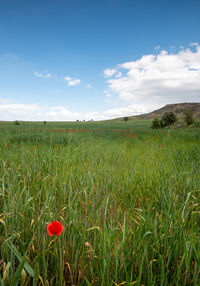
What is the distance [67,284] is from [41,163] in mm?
1975

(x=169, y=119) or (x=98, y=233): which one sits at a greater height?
(x=169, y=119)

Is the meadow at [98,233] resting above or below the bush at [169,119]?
below

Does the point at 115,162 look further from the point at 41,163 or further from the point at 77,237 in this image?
the point at 77,237

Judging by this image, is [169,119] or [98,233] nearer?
[98,233]

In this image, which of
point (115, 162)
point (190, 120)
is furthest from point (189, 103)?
point (115, 162)

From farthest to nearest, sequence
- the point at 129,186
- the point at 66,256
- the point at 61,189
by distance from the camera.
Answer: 1. the point at 129,186
2. the point at 61,189
3. the point at 66,256

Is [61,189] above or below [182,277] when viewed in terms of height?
above

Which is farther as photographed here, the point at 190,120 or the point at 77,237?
the point at 190,120

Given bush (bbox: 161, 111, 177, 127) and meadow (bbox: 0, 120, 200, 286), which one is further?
bush (bbox: 161, 111, 177, 127)

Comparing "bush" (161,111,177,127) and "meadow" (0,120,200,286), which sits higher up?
"bush" (161,111,177,127)

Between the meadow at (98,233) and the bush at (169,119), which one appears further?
the bush at (169,119)

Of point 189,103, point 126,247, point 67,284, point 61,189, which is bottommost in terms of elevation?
point 67,284

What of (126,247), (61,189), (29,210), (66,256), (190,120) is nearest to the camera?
(126,247)

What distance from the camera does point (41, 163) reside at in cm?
279
